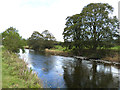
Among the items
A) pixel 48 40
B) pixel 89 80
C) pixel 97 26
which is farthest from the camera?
pixel 48 40

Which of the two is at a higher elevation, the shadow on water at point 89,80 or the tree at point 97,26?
the tree at point 97,26

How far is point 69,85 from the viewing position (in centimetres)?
1056

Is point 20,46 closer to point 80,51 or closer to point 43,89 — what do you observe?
point 80,51

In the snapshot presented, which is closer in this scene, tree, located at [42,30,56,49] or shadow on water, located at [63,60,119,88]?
shadow on water, located at [63,60,119,88]

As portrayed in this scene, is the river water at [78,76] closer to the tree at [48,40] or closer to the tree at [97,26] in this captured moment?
the tree at [97,26]

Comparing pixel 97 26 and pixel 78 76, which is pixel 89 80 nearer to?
pixel 78 76

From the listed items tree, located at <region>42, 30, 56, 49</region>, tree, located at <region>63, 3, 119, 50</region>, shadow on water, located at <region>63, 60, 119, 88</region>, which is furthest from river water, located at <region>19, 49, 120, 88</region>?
tree, located at <region>42, 30, 56, 49</region>

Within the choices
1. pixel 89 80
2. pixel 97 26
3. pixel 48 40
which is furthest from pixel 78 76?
pixel 48 40

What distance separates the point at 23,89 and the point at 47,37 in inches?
2616

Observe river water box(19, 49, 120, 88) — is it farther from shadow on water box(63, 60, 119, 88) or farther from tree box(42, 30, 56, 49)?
tree box(42, 30, 56, 49)

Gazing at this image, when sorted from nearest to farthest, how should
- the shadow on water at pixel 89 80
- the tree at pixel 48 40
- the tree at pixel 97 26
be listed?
the shadow on water at pixel 89 80, the tree at pixel 97 26, the tree at pixel 48 40

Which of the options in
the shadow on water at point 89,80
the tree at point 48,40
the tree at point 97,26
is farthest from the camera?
the tree at point 48,40

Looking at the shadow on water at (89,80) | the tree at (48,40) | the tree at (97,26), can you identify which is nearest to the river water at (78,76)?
the shadow on water at (89,80)

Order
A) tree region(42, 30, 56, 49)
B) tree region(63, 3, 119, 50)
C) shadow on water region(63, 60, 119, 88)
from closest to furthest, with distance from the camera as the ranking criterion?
shadow on water region(63, 60, 119, 88)
tree region(63, 3, 119, 50)
tree region(42, 30, 56, 49)
